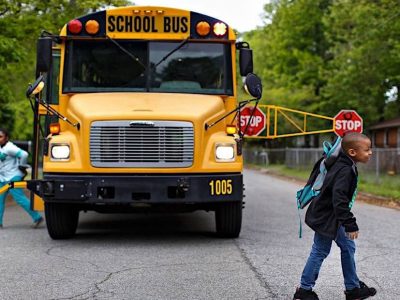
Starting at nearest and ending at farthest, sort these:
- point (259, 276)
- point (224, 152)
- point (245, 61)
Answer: point (259, 276), point (224, 152), point (245, 61)

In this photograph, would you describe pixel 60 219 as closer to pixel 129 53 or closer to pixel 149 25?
pixel 129 53

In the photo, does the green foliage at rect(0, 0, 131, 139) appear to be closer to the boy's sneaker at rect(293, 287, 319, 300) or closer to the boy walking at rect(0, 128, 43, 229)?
the boy walking at rect(0, 128, 43, 229)

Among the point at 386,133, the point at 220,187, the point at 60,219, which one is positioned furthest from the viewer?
the point at 386,133

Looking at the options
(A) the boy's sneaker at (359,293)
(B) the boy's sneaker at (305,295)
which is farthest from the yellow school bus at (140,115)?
(A) the boy's sneaker at (359,293)

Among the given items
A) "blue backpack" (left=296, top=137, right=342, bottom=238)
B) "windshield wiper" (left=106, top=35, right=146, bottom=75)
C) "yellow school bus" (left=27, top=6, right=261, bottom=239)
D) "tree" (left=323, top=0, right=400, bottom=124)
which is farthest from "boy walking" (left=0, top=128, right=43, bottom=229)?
"tree" (left=323, top=0, right=400, bottom=124)

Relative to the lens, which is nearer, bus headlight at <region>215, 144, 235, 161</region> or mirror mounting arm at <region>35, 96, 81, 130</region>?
bus headlight at <region>215, 144, 235, 161</region>

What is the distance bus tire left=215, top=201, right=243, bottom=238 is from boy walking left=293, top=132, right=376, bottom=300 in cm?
304

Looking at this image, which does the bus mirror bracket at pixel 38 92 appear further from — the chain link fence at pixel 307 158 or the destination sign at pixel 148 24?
the chain link fence at pixel 307 158

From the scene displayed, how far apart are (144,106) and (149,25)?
132 cm

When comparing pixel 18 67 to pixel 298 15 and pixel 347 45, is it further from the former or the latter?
pixel 298 15

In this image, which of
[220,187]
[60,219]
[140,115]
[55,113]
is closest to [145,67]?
[140,115]

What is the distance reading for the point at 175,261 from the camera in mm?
6891

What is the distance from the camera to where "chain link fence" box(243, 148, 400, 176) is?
65.3 ft

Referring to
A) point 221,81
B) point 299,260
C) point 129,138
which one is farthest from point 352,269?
point 221,81
